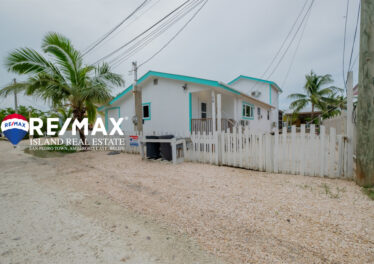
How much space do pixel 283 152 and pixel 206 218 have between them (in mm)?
3217

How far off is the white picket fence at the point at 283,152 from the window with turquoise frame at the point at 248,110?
6.14 meters

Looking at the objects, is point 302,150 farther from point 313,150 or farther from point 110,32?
point 110,32

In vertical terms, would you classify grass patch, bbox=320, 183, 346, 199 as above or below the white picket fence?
below

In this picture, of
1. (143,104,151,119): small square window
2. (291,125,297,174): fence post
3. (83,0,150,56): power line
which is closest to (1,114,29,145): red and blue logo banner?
(83,0,150,56): power line

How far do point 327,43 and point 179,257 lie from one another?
14.3 m

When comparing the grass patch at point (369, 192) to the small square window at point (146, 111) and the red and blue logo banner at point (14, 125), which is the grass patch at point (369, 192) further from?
the red and blue logo banner at point (14, 125)

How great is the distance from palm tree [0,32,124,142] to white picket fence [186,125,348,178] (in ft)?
23.8

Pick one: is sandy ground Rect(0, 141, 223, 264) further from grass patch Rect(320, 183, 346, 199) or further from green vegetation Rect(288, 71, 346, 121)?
green vegetation Rect(288, 71, 346, 121)

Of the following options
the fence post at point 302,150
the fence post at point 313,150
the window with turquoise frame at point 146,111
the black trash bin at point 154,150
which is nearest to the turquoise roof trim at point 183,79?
the window with turquoise frame at point 146,111

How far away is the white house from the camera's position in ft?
28.1

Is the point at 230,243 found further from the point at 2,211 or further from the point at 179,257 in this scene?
the point at 2,211

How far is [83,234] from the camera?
2.16m

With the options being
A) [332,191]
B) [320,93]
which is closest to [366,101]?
[332,191]

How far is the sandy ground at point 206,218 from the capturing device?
1832 mm
